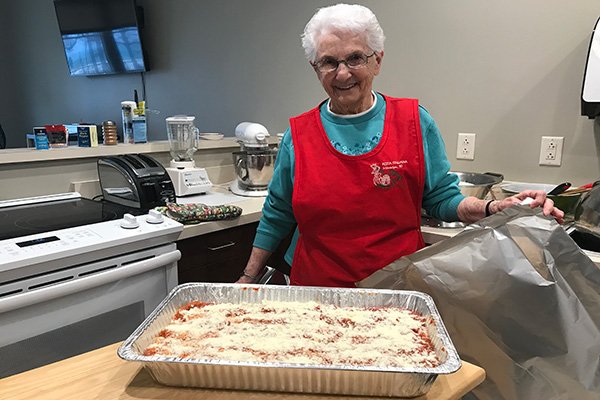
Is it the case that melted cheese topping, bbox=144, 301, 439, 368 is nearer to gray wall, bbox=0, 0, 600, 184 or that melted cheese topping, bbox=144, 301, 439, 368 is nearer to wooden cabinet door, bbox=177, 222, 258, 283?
wooden cabinet door, bbox=177, 222, 258, 283

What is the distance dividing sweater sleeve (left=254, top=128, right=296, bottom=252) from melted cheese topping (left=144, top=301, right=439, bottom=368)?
533mm

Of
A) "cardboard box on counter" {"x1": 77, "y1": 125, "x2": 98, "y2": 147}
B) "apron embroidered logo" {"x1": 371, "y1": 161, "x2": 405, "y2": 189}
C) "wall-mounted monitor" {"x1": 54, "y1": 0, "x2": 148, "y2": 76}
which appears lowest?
"apron embroidered logo" {"x1": 371, "y1": 161, "x2": 405, "y2": 189}

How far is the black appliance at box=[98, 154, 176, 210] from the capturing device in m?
1.82

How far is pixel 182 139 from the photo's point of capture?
89.6 inches

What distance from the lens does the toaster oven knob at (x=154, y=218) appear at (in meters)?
1.65

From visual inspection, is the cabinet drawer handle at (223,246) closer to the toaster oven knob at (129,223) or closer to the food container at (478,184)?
the toaster oven knob at (129,223)

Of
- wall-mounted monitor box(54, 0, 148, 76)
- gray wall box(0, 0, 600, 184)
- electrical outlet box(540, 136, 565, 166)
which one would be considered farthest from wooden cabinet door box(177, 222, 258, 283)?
wall-mounted monitor box(54, 0, 148, 76)

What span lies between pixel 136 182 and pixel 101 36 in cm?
268

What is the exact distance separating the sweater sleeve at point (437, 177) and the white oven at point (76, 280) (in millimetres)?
839

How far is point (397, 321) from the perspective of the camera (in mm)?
899

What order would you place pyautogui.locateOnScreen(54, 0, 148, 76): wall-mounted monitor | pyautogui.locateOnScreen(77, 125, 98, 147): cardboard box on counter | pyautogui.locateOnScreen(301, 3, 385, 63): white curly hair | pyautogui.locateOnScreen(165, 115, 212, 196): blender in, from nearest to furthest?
pyautogui.locateOnScreen(301, 3, 385, 63): white curly hair < pyautogui.locateOnScreen(77, 125, 98, 147): cardboard box on counter < pyautogui.locateOnScreen(165, 115, 212, 196): blender < pyautogui.locateOnScreen(54, 0, 148, 76): wall-mounted monitor

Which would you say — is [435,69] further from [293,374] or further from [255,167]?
[293,374]

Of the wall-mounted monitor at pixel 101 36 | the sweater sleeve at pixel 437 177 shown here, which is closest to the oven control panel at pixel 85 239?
the sweater sleeve at pixel 437 177

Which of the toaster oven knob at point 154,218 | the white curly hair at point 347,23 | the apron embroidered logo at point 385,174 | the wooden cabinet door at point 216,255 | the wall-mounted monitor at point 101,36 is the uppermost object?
the wall-mounted monitor at point 101,36
